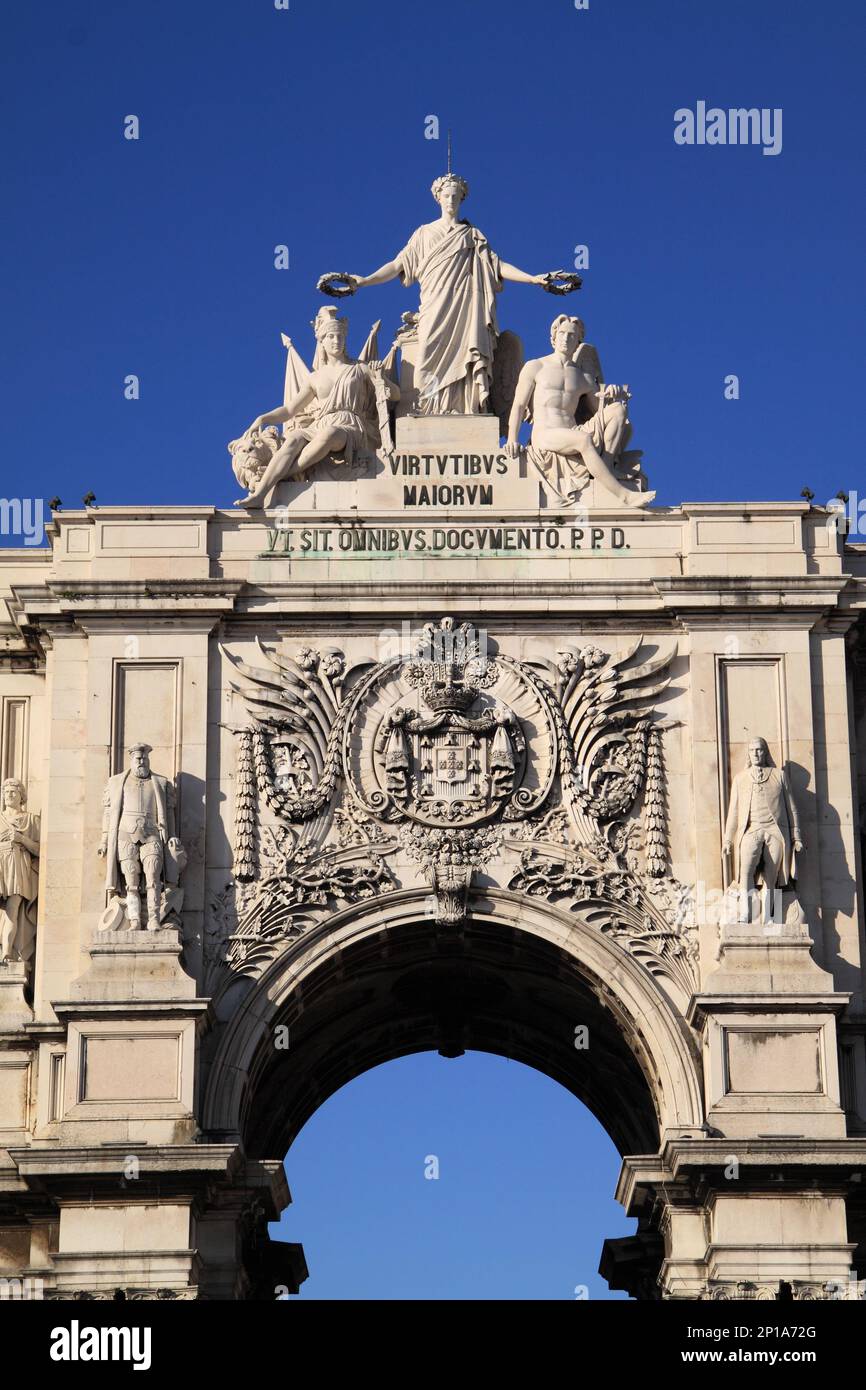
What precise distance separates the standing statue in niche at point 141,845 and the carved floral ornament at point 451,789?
0.85 m

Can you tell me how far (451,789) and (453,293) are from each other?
7.18 m

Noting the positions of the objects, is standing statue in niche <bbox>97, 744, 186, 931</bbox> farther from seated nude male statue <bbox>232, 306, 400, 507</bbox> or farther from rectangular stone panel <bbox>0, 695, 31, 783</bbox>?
seated nude male statue <bbox>232, 306, 400, 507</bbox>

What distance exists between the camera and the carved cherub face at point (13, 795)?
4225cm

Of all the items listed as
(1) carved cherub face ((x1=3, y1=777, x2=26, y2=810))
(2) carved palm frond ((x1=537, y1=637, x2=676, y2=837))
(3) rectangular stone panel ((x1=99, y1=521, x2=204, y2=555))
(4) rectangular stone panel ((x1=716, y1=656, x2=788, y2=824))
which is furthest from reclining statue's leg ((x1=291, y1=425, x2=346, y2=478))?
(4) rectangular stone panel ((x1=716, y1=656, x2=788, y2=824))

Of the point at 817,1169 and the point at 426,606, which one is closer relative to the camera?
the point at 817,1169

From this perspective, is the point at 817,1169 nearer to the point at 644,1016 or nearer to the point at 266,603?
the point at 644,1016

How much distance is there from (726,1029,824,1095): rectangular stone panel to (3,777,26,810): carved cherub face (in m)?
9.59

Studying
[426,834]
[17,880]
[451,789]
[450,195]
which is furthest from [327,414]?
[17,880]

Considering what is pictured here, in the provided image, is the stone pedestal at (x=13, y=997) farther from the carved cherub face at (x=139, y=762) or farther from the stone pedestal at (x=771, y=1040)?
the stone pedestal at (x=771, y=1040)

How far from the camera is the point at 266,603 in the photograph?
4234 cm
